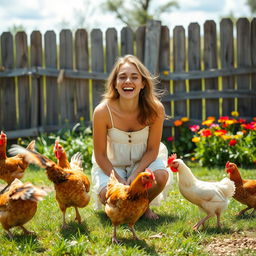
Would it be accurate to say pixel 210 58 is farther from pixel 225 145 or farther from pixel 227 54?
pixel 225 145

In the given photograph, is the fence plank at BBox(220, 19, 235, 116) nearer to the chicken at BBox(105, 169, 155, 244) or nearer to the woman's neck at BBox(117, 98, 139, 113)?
the woman's neck at BBox(117, 98, 139, 113)

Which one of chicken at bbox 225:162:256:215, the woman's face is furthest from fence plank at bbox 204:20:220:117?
the woman's face

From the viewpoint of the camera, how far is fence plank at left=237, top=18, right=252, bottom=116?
798 cm

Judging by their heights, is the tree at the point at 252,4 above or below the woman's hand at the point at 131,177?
above

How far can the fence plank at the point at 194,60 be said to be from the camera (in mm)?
8016

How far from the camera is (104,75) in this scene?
8.23 m

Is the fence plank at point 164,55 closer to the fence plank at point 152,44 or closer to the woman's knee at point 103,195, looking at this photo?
the fence plank at point 152,44

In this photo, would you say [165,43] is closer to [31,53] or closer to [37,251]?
[31,53]

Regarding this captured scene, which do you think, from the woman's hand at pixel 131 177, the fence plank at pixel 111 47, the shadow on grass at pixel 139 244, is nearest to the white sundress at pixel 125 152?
the woman's hand at pixel 131 177

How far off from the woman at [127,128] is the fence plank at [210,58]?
11.4ft

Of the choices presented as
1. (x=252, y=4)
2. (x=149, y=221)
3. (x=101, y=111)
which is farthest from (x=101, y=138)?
(x=252, y=4)

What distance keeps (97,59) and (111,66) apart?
0.30 m

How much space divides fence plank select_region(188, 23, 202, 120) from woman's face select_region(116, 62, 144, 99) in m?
3.71

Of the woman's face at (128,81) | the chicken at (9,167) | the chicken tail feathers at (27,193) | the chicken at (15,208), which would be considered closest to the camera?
the chicken tail feathers at (27,193)
